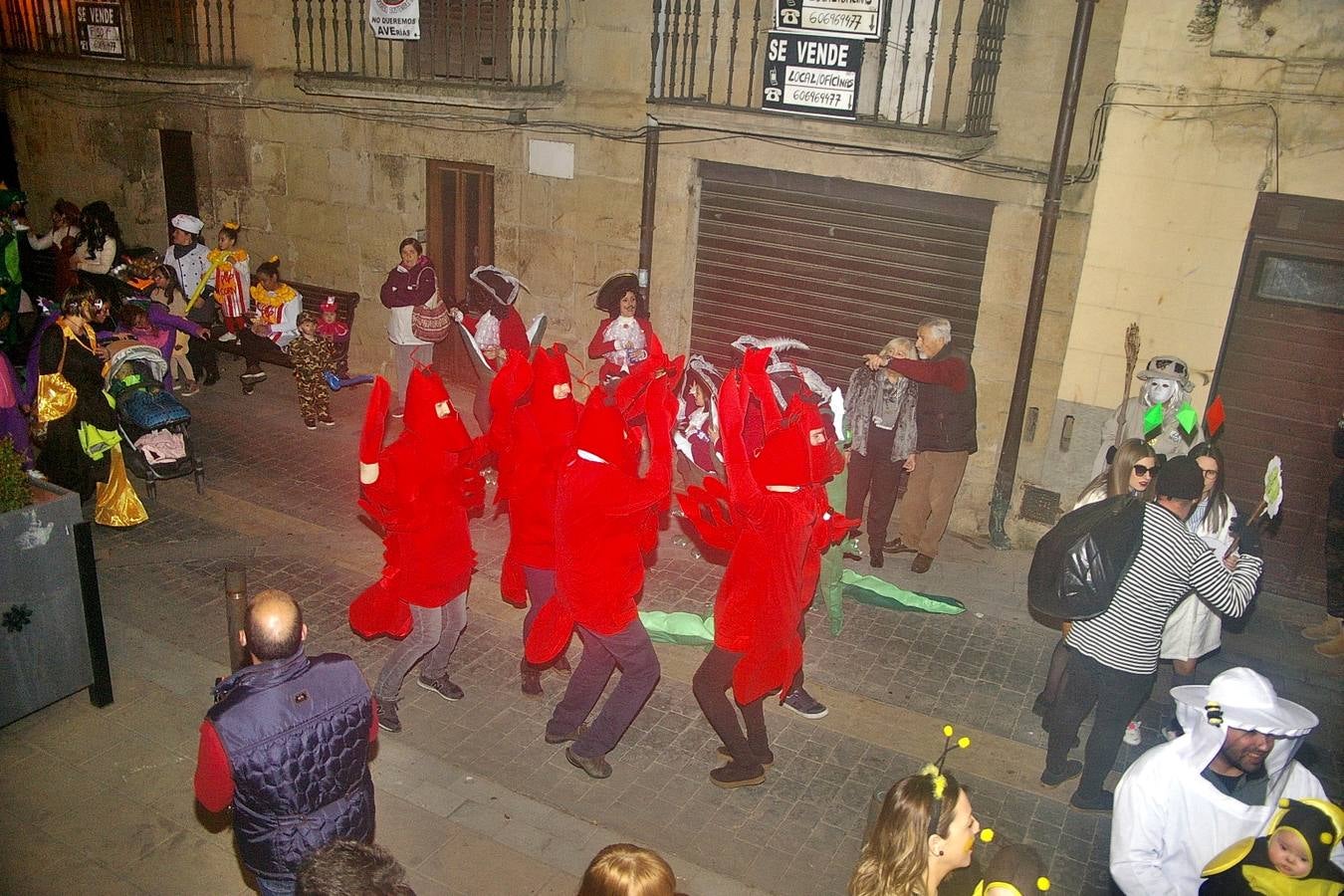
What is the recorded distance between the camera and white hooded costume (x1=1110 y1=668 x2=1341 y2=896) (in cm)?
360

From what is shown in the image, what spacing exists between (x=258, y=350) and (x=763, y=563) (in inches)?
346

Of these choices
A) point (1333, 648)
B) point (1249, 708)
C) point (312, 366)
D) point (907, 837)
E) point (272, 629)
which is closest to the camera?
point (907, 837)

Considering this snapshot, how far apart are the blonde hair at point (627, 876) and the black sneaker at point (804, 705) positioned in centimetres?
362

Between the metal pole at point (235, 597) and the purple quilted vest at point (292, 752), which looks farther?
the metal pole at point (235, 597)

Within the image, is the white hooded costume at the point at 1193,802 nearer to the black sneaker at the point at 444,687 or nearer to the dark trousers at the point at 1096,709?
the dark trousers at the point at 1096,709

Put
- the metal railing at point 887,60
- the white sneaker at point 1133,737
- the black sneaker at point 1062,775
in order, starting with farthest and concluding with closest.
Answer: the metal railing at point 887,60 < the white sneaker at point 1133,737 < the black sneaker at point 1062,775

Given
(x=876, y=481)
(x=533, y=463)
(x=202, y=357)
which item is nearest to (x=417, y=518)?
(x=533, y=463)

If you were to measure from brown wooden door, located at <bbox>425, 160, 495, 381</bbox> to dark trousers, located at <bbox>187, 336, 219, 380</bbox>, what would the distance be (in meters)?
2.70

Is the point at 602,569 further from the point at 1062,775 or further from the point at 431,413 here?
the point at 1062,775

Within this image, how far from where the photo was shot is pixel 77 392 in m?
8.16

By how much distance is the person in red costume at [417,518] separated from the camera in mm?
5582

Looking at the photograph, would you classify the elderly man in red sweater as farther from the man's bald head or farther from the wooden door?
the wooden door

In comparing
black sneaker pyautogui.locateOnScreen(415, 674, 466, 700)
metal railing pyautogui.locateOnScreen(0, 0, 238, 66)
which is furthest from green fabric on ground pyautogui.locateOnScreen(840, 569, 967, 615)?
metal railing pyautogui.locateOnScreen(0, 0, 238, 66)

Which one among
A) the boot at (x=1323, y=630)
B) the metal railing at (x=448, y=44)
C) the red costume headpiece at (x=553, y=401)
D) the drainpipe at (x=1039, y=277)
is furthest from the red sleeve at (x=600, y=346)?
the boot at (x=1323, y=630)
